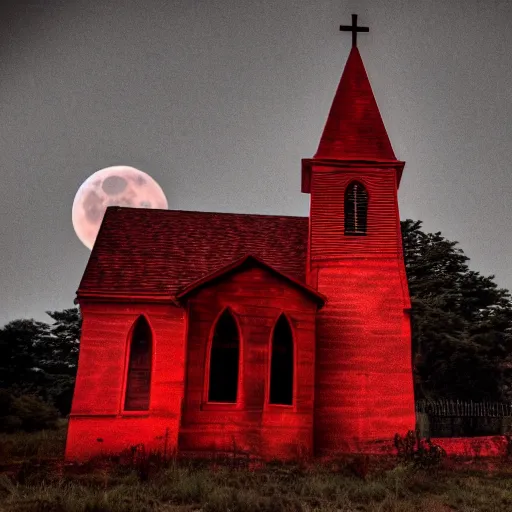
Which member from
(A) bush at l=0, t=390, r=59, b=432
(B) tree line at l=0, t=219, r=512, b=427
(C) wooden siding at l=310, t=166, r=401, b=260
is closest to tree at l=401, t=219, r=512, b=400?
(B) tree line at l=0, t=219, r=512, b=427

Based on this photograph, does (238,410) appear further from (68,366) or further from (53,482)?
(68,366)

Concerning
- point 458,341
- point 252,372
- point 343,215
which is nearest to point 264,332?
point 252,372

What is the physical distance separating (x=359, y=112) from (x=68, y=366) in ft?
88.1

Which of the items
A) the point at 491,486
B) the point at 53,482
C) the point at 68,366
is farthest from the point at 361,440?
the point at 68,366

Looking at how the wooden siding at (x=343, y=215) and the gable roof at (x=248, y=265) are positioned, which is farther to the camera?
the wooden siding at (x=343, y=215)

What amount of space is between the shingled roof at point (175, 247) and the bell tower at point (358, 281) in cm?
168

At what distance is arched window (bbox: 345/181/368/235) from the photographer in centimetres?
2044

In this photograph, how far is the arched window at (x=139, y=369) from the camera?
A: 58.0ft

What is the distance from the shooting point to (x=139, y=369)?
59.4 feet

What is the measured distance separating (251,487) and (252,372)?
206 inches

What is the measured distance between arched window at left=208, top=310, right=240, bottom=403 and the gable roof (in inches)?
46.2

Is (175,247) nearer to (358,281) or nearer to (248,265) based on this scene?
(248,265)

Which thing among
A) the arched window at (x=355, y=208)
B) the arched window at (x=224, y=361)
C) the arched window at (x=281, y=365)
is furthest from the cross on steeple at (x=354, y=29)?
the arched window at (x=224, y=361)

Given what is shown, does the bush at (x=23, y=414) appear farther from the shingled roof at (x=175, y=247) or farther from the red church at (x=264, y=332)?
the shingled roof at (x=175, y=247)
